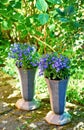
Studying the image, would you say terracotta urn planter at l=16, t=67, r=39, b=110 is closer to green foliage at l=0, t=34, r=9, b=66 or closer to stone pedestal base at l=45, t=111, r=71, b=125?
stone pedestal base at l=45, t=111, r=71, b=125

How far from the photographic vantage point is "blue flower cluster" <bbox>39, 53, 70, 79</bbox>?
312 cm

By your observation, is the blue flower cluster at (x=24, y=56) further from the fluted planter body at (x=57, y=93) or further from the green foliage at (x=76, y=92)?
→ the green foliage at (x=76, y=92)

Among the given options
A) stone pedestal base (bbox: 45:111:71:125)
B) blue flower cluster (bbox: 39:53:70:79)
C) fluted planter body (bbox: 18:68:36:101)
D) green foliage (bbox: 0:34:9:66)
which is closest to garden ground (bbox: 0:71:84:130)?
stone pedestal base (bbox: 45:111:71:125)

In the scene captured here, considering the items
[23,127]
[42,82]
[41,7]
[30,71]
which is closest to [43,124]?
[23,127]

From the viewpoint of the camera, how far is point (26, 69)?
11.6 ft

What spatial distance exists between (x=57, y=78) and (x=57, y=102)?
0.78 ft

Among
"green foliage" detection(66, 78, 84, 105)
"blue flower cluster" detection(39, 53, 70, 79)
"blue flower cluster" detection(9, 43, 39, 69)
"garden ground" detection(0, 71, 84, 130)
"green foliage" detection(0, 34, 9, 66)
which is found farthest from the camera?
"green foliage" detection(0, 34, 9, 66)

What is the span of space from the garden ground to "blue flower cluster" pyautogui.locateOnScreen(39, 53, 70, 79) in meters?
0.48

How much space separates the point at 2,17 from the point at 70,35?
0.84 m

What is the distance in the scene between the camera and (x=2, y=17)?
11.1 feet

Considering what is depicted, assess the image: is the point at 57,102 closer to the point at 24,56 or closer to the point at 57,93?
the point at 57,93

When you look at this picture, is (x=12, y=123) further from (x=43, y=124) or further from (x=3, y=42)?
(x=3, y=42)

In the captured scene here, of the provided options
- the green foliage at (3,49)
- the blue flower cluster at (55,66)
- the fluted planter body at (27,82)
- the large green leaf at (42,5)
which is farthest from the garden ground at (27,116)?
the large green leaf at (42,5)

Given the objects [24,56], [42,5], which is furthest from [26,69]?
[42,5]
